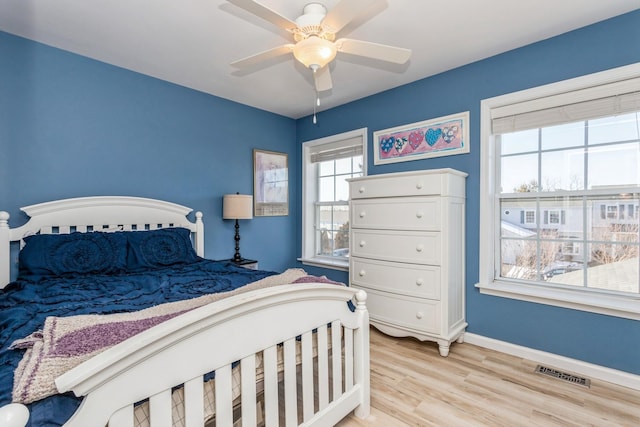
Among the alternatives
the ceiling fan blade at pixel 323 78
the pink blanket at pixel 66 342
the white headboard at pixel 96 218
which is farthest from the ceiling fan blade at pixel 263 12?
the white headboard at pixel 96 218

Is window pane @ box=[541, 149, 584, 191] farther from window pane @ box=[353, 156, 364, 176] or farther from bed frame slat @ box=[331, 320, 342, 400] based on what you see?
bed frame slat @ box=[331, 320, 342, 400]

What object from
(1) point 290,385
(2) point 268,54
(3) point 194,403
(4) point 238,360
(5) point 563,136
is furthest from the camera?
(5) point 563,136

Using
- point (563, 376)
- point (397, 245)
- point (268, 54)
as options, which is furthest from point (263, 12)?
point (563, 376)

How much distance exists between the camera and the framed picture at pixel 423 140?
2.81 m

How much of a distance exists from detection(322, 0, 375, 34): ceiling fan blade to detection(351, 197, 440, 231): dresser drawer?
1.46 metres

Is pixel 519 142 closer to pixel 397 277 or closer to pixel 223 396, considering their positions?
pixel 397 277

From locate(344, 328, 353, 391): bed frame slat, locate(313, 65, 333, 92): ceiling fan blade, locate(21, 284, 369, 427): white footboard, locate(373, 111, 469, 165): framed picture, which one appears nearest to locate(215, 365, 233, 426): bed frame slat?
locate(21, 284, 369, 427): white footboard

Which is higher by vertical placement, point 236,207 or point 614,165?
point 614,165

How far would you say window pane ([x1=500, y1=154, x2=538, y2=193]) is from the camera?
2559 mm

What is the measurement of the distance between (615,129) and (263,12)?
248cm

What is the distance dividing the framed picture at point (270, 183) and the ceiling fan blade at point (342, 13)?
2304mm

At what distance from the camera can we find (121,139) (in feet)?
9.22

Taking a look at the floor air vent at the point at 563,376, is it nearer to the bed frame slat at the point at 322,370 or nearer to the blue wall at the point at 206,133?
the blue wall at the point at 206,133

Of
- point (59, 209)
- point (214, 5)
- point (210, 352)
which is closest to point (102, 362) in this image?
point (210, 352)
